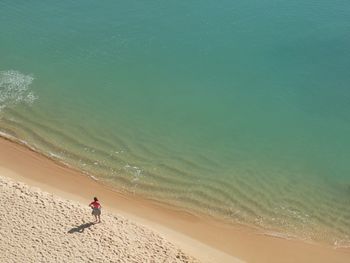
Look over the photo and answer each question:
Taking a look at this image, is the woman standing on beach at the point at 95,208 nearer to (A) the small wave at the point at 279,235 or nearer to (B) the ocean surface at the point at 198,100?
(B) the ocean surface at the point at 198,100

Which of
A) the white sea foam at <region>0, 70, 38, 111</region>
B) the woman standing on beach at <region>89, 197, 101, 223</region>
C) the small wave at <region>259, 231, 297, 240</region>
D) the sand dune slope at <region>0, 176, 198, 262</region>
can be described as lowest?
the sand dune slope at <region>0, 176, 198, 262</region>

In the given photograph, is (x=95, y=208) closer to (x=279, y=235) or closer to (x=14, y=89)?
(x=279, y=235)

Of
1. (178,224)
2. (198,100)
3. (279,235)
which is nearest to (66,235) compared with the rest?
(178,224)

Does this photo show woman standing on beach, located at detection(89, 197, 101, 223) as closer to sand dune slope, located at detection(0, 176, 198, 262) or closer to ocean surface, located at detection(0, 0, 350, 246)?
sand dune slope, located at detection(0, 176, 198, 262)

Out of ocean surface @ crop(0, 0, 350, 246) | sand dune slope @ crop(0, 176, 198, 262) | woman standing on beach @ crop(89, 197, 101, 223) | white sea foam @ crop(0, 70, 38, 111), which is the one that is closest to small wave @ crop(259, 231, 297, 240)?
ocean surface @ crop(0, 0, 350, 246)

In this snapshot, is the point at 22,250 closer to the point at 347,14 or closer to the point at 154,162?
the point at 154,162

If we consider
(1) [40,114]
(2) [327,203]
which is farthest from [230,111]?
(1) [40,114]

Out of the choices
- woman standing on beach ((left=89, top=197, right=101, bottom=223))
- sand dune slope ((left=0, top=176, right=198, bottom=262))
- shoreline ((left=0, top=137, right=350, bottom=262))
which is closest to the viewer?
sand dune slope ((left=0, top=176, right=198, bottom=262))
